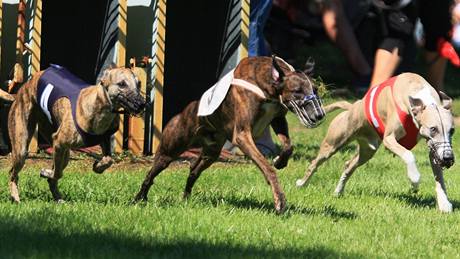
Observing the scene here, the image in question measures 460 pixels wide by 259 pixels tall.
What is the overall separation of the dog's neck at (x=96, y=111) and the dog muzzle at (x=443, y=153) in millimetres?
2620

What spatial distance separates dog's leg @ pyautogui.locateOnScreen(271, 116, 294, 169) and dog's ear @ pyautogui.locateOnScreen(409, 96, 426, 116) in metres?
1.14

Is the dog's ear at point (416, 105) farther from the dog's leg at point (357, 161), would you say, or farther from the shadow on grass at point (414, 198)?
the dog's leg at point (357, 161)

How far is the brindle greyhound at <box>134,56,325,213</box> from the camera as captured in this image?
24.8 feet

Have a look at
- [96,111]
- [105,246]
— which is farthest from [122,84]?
[105,246]

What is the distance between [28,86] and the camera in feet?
27.6

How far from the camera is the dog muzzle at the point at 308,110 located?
24.7 ft

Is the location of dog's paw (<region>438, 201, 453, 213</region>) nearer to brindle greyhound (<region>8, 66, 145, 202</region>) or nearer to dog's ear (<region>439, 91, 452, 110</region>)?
dog's ear (<region>439, 91, 452, 110</region>)

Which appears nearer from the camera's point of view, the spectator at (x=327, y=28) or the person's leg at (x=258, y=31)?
the person's leg at (x=258, y=31)

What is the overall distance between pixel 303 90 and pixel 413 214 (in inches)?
60.9

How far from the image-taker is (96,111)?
7910 mm

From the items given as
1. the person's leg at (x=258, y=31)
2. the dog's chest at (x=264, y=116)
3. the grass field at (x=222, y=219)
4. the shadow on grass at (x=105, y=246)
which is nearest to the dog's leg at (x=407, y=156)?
the grass field at (x=222, y=219)

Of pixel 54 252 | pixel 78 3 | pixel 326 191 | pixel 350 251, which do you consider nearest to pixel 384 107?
pixel 326 191

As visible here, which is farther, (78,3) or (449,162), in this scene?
(78,3)

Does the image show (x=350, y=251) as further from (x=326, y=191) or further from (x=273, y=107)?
(x=326, y=191)
